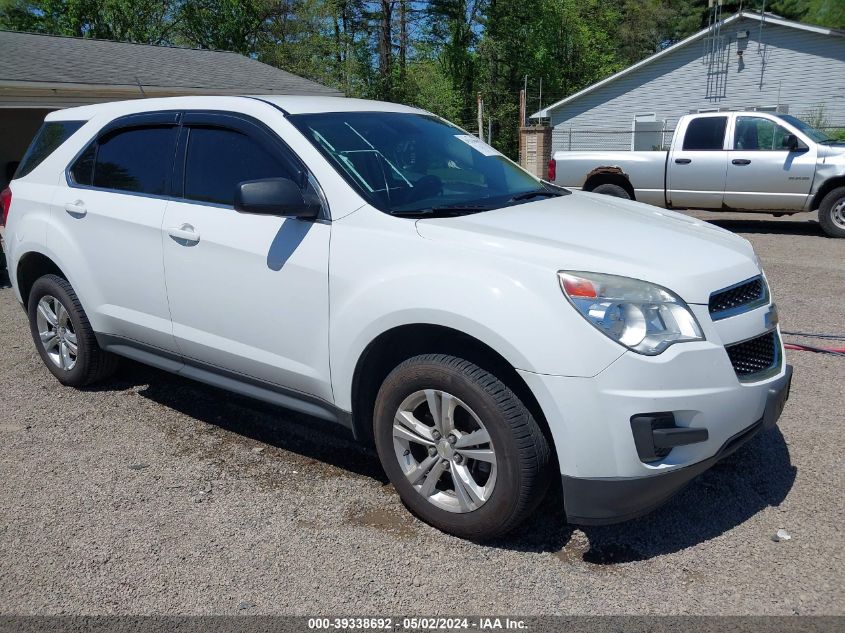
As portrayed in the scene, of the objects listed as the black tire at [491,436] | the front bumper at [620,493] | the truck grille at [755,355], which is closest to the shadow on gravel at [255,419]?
the black tire at [491,436]

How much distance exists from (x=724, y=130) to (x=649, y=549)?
10.5 metres

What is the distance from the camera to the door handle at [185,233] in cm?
383

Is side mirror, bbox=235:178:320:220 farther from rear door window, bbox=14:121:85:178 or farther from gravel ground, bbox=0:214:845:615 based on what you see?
rear door window, bbox=14:121:85:178

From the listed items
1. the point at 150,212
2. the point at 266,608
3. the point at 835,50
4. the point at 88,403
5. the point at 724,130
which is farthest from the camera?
the point at 835,50

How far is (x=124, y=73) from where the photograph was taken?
17188mm

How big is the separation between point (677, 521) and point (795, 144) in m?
9.89

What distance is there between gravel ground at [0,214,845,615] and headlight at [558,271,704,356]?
0.98 m

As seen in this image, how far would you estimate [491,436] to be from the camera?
2.94m

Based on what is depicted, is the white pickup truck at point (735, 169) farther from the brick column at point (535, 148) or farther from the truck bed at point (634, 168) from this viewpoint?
the brick column at point (535, 148)

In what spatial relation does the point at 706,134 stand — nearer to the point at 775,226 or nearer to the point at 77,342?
the point at 775,226

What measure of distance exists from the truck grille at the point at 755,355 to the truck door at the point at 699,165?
31.3 feet

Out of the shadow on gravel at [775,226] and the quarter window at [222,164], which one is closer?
the quarter window at [222,164]

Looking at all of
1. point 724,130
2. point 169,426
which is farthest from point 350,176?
point 724,130

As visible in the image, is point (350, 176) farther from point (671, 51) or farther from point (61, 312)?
point (671, 51)
